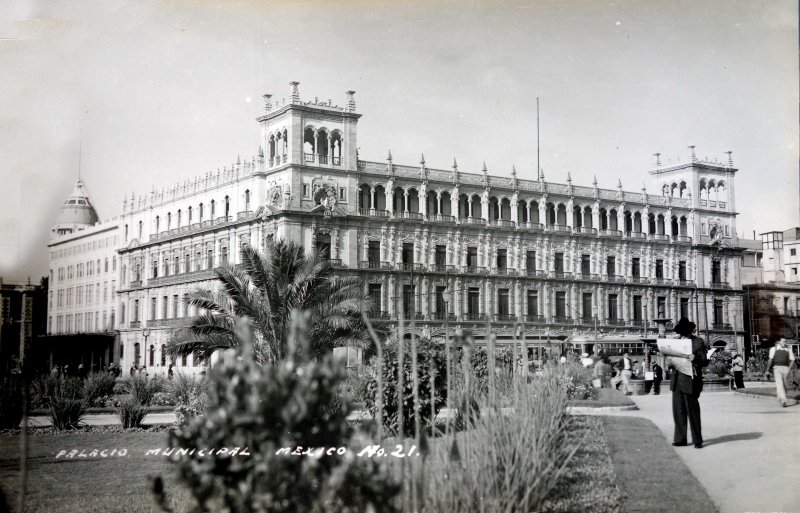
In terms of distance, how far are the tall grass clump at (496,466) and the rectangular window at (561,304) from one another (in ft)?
131

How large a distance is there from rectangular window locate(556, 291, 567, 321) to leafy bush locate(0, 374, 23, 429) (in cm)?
3601

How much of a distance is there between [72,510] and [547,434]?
563 cm

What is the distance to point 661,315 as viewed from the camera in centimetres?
5050

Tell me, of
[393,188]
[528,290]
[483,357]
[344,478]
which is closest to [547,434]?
[344,478]

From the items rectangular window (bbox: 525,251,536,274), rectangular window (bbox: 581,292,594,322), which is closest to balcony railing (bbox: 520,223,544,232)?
rectangular window (bbox: 525,251,536,274)

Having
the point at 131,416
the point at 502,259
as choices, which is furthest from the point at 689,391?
the point at 502,259

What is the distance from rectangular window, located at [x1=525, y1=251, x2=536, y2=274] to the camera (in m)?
47.6

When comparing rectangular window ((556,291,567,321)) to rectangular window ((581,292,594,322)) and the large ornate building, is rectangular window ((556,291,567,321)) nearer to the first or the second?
the large ornate building

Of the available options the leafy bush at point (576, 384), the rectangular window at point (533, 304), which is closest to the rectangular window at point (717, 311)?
the rectangular window at point (533, 304)

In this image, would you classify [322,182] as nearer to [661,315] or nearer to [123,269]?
[123,269]

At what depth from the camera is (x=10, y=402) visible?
1574 cm

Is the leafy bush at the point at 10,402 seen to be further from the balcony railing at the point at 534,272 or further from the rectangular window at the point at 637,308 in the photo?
the rectangular window at the point at 637,308

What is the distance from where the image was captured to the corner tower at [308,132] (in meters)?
38.0

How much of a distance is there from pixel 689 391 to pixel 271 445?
669 centimetres
